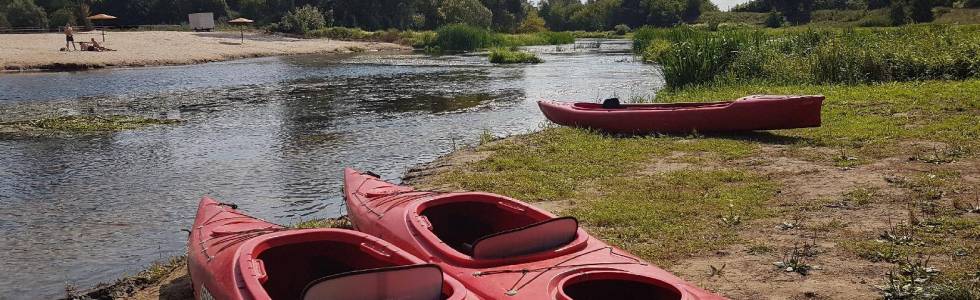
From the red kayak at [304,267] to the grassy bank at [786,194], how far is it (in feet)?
7.53

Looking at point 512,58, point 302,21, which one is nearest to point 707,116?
point 512,58

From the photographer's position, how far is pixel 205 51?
40312 mm

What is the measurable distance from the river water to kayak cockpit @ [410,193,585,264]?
2.90m

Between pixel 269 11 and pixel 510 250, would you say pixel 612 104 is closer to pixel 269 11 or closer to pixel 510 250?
pixel 510 250

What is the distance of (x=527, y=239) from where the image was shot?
17.3 ft

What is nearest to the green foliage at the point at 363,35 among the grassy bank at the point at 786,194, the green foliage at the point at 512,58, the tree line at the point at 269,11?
the tree line at the point at 269,11

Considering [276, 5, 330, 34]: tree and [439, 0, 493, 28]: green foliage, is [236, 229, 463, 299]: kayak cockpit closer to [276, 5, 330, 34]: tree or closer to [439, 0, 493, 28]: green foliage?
[276, 5, 330, 34]: tree

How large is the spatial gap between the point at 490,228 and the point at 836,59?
14.3 metres

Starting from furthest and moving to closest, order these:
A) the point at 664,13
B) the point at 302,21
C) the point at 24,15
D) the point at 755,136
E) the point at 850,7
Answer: the point at 664,13 < the point at 850,7 < the point at 302,21 < the point at 24,15 < the point at 755,136

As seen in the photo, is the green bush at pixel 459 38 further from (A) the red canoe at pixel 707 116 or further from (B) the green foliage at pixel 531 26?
(A) the red canoe at pixel 707 116

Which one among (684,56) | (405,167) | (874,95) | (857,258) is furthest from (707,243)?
(684,56)

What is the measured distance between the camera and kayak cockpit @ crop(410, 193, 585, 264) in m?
5.21

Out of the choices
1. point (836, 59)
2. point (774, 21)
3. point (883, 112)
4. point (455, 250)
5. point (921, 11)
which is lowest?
point (455, 250)

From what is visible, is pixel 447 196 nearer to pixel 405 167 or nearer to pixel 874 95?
pixel 405 167
